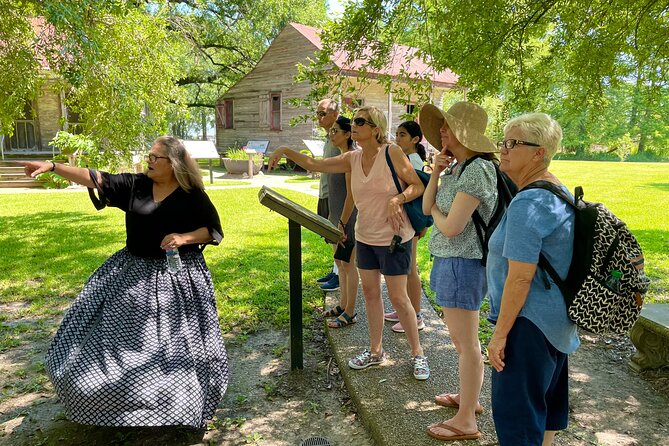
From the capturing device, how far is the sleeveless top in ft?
10.0

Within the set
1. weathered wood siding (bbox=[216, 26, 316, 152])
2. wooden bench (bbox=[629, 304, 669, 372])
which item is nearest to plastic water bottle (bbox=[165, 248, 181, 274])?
wooden bench (bbox=[629, 304, 669, 372])

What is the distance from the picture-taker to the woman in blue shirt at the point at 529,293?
1737mm

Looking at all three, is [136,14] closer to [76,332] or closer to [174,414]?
[76,332]

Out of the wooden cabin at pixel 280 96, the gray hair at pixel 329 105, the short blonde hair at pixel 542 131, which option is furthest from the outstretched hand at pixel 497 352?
the wooden cabin at pixel 280 96

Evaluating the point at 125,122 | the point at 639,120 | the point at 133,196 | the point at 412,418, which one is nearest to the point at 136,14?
the point at 125,122

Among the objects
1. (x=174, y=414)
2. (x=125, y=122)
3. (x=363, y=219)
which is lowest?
(x=174, y=414)

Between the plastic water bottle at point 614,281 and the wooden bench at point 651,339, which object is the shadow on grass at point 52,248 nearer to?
the plastic water bottle at point 614,281

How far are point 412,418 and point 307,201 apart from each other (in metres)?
8.80

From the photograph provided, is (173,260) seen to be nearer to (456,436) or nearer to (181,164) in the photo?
(181,164)

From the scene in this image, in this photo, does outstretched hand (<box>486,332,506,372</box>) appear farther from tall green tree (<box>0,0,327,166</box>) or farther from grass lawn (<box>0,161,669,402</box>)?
tall green tree (<box>0,0,327,166</box>)

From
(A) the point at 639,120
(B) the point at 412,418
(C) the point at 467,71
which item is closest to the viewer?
(B) the point at 412,418

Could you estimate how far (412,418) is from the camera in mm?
2758

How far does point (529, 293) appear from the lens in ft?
5.97

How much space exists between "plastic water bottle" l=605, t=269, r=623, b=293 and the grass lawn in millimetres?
3278
